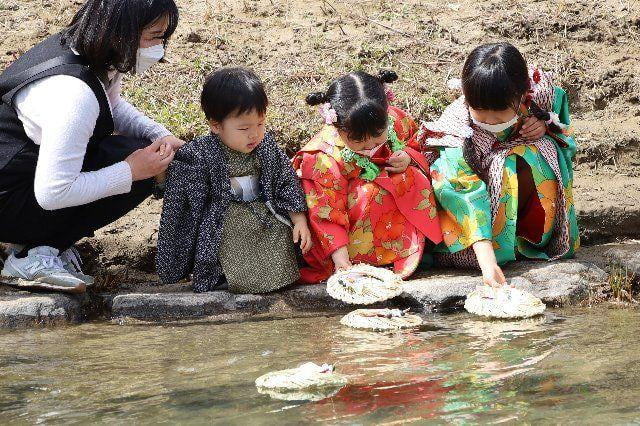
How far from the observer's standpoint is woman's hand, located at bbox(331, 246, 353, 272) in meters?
4.78

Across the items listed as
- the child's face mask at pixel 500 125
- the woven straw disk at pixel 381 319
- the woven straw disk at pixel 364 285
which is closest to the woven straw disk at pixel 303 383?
the woven straw disk at pixel 381 319

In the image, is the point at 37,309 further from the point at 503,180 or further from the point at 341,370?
the point at 503,180

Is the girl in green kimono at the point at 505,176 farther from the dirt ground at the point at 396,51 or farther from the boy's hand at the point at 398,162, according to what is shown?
the dirt ground at the point at 396,51

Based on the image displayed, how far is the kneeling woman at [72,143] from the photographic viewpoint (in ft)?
14.3

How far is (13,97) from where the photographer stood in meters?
4.50

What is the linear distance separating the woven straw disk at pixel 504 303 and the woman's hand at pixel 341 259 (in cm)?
60

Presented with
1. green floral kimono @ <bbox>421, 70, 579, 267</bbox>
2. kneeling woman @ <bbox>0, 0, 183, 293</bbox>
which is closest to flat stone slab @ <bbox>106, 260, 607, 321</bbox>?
green floral kimono @ <bbox>421, 70, 579, 267</bbox>

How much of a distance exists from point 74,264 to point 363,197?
146 centimetres

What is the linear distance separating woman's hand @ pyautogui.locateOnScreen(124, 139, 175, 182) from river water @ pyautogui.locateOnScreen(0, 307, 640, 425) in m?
0.70

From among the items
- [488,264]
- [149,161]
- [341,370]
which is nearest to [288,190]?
[149,161]

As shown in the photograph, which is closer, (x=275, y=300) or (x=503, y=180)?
(x=275, y=300)

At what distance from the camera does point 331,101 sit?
189 inches

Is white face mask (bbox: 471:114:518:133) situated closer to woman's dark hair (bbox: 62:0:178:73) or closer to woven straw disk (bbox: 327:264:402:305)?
woven straw disk (bbox: 327:264:402:305)

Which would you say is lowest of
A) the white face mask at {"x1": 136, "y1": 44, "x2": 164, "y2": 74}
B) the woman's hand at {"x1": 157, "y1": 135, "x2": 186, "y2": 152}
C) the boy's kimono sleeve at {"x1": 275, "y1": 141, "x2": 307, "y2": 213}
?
the boy's kimono sleeve at {"x1": 275, "y1": 141, "x2": 307, "y2": 213}
